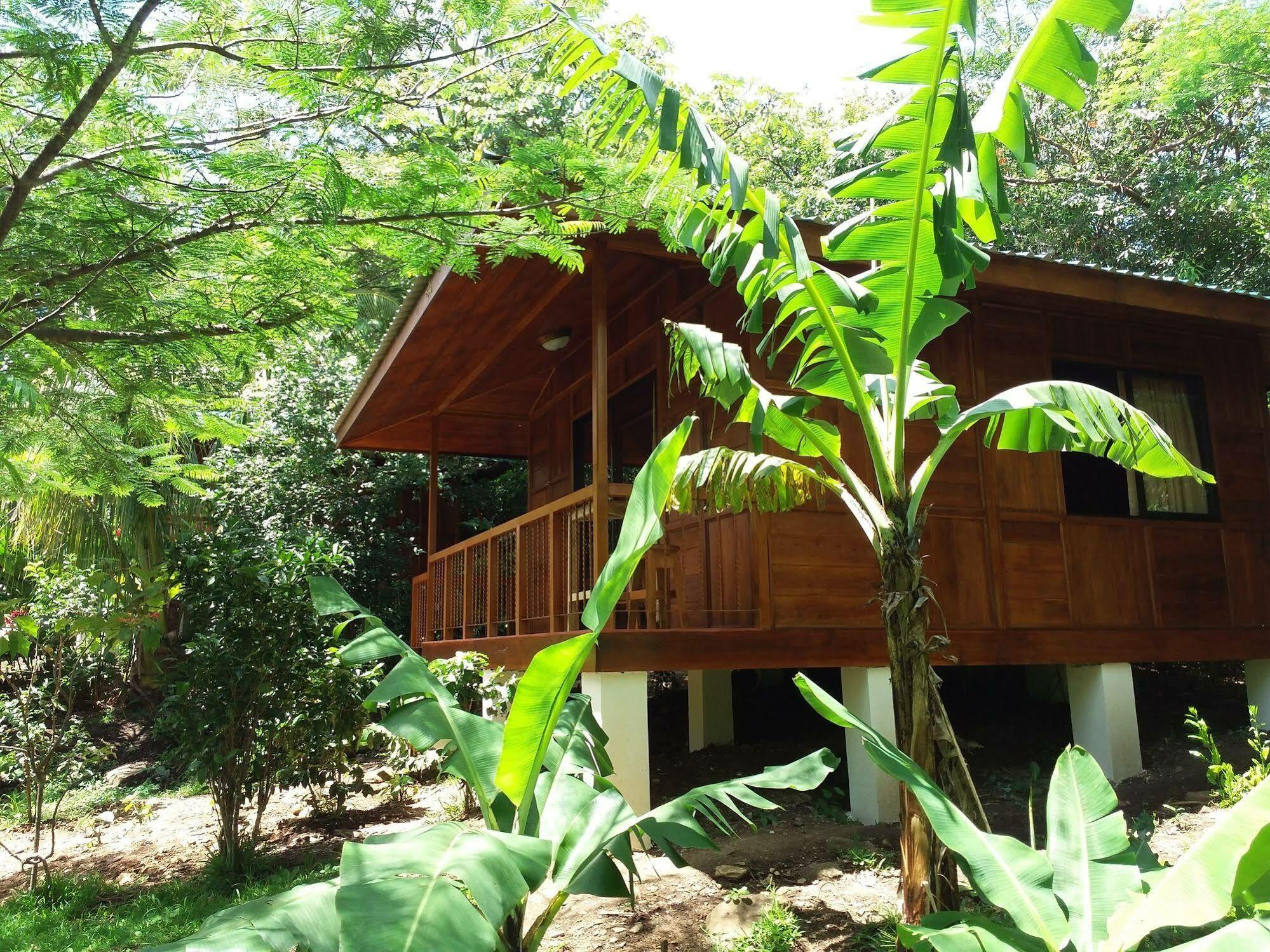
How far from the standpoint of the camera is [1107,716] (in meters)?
7.80

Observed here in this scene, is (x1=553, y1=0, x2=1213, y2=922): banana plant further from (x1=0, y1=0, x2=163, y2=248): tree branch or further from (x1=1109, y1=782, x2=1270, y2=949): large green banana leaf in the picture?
(x1=0, y1=0, x2=163, y2=248): tree branch

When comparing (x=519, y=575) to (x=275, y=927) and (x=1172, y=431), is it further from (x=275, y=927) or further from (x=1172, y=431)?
(x=1172, y=431)

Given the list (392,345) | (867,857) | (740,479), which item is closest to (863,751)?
(867,857)

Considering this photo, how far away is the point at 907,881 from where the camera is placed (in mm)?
3596

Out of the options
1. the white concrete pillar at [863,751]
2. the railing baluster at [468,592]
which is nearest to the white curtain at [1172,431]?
the white concrete pillar at [863,751]

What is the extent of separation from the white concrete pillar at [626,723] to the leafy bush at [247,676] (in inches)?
76.7

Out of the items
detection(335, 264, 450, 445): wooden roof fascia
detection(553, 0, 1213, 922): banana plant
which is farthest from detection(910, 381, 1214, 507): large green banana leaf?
detection(335, 264, 450, 445): wooden roof fascia

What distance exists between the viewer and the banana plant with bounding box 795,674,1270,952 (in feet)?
8.58

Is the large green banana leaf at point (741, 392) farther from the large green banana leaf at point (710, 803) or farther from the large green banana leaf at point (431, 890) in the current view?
the large green banana leaf at point (431, 890)

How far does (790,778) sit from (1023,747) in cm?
575

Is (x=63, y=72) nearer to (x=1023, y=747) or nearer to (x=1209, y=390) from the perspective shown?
(x=1023, y=747)

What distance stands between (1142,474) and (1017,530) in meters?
1.78

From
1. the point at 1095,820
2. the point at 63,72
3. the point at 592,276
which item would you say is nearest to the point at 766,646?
the point at 592,276

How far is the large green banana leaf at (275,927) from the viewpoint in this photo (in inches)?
94.0
